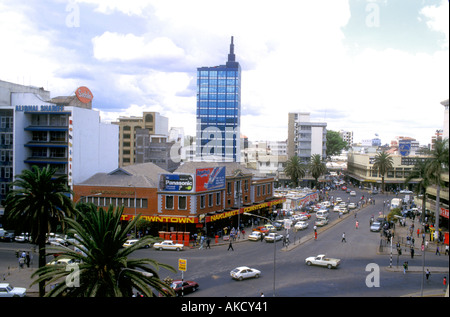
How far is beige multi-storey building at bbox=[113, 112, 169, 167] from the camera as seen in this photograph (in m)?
103

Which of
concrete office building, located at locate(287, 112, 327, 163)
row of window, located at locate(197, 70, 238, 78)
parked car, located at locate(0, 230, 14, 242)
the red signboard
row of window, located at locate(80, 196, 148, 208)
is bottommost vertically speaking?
parked car, located at locate(0, 230, 14, 242)

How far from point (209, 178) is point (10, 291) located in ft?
97.9

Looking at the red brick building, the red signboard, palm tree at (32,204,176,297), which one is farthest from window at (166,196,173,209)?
palm tree at (32,204,176,297)

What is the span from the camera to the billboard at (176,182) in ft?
171

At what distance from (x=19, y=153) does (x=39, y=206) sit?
36703 millimetres

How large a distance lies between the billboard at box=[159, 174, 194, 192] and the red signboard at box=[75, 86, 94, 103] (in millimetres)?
22349

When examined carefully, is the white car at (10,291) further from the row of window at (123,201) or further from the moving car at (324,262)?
the moving car at (324,262)

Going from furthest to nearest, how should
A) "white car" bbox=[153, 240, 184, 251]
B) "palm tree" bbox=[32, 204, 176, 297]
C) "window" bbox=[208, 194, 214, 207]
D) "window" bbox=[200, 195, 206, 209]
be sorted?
"window" bbox=[208, 194, 214, 207] < "window" bbox=[200, 195, 206, 209] < "white car" bbox=[153, 240, 184, 251] < "palm tree" bbox=[32, 204, 176, 297]

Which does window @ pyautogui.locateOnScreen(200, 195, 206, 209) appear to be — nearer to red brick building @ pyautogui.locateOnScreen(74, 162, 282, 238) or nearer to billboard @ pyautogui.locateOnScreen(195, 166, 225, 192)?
red brick building @ pyautogui.locateOnScreen(74, 162, 282, 238)

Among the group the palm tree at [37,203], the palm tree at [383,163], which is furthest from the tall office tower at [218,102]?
the palm tree at [37,203]

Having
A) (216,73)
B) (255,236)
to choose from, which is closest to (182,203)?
(255,236)

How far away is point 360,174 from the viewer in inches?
4934
